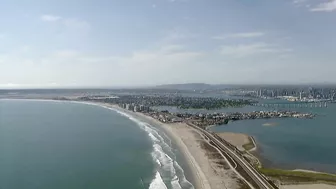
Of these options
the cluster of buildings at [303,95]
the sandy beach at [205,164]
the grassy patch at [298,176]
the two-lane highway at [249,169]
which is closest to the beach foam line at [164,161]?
the sandy beach at [205,164]

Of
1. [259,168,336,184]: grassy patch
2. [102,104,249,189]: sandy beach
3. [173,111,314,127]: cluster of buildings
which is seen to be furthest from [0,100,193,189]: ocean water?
[173,111,314,127]: cluster of buildings

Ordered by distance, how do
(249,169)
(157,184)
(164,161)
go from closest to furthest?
(157,184)
(249,169)
(164,161)

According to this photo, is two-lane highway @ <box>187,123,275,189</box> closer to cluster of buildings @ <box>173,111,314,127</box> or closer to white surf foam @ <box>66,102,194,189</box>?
white surf foam @ <box>66,102,194,189</box>

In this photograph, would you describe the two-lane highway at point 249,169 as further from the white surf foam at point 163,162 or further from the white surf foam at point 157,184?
the white surf foam at point 157,184

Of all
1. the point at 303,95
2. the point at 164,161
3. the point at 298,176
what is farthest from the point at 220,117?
the point at 303,95

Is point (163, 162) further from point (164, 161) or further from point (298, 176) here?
point (298, 176)

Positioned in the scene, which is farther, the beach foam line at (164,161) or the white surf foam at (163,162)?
the beach foam line at (164,161)
